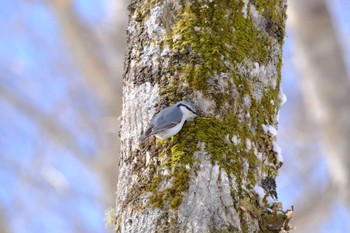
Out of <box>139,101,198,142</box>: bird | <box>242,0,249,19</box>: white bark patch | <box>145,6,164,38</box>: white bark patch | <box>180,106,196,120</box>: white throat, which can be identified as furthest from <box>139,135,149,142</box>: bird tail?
<box>242,0,249,19</box>: white bark patch

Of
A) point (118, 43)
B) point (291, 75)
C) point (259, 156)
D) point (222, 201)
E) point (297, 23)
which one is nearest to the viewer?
point (222, 201)

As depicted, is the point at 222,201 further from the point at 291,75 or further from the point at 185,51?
the point at 291,75

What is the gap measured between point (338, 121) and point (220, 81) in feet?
10.4

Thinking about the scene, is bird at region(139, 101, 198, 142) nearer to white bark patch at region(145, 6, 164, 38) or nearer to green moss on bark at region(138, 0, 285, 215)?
green moss on bark at region(138, 0, 285, 215)

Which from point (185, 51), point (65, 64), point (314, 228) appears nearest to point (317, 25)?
point (314, 228)

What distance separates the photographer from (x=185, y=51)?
59.8 inches

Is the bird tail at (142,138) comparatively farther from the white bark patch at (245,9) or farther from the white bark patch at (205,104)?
the white bark patch at (245,9)

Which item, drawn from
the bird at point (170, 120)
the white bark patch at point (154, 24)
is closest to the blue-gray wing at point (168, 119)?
the bird at point (170, 120)

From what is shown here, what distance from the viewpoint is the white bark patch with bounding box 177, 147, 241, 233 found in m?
1.30

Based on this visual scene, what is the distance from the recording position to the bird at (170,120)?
1.40m

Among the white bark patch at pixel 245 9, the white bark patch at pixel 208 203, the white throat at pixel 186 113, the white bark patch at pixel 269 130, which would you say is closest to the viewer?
the white bark patch at pixel 208 203

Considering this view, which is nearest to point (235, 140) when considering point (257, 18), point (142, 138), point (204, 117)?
point (204, 117)

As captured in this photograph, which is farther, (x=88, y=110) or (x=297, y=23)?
(x=88, y=110)

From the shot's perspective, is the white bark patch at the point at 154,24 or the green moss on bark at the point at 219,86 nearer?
the green moss on bark at the point at 219,86
